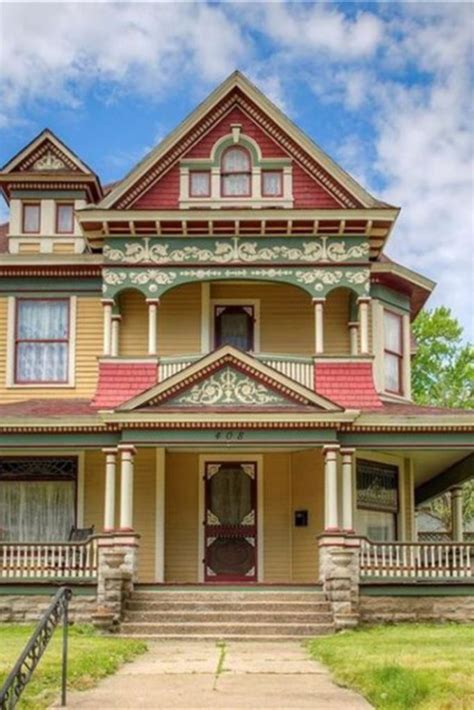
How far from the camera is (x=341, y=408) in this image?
19406mm

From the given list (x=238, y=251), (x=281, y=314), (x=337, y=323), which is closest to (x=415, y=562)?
(x=337, y=323)

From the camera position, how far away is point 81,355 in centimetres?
2252

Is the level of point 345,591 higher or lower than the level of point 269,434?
lower

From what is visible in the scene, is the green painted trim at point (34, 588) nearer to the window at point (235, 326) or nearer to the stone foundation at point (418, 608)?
the stone foundation at point (418, 608)

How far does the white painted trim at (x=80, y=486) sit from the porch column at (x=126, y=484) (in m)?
2.16

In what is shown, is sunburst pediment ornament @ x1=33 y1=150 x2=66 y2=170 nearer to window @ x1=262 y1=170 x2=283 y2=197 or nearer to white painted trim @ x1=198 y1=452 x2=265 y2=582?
window @ x1=262 y1=170 x2=283 y2=197

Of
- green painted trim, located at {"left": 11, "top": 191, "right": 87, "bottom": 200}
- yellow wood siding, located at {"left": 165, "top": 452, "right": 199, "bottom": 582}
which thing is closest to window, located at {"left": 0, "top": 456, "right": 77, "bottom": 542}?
yellow wood siding, located at {"left": 165, "top": 452, "right": 199, "bottom": 582}

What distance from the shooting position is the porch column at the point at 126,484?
19.2 meters

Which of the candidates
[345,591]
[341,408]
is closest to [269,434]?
[341,408]

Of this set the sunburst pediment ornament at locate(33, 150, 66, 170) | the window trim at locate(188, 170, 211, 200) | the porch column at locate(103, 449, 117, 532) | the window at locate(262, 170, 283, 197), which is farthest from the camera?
the sunburst pediment ornament at locate(33, 150, 66, 170)

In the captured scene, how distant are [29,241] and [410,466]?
933cm

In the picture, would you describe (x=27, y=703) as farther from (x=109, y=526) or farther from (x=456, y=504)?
(x=456, y=504)

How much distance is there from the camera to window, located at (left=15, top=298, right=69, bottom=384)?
2244cm

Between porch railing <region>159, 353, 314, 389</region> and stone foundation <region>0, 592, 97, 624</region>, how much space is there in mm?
4390
